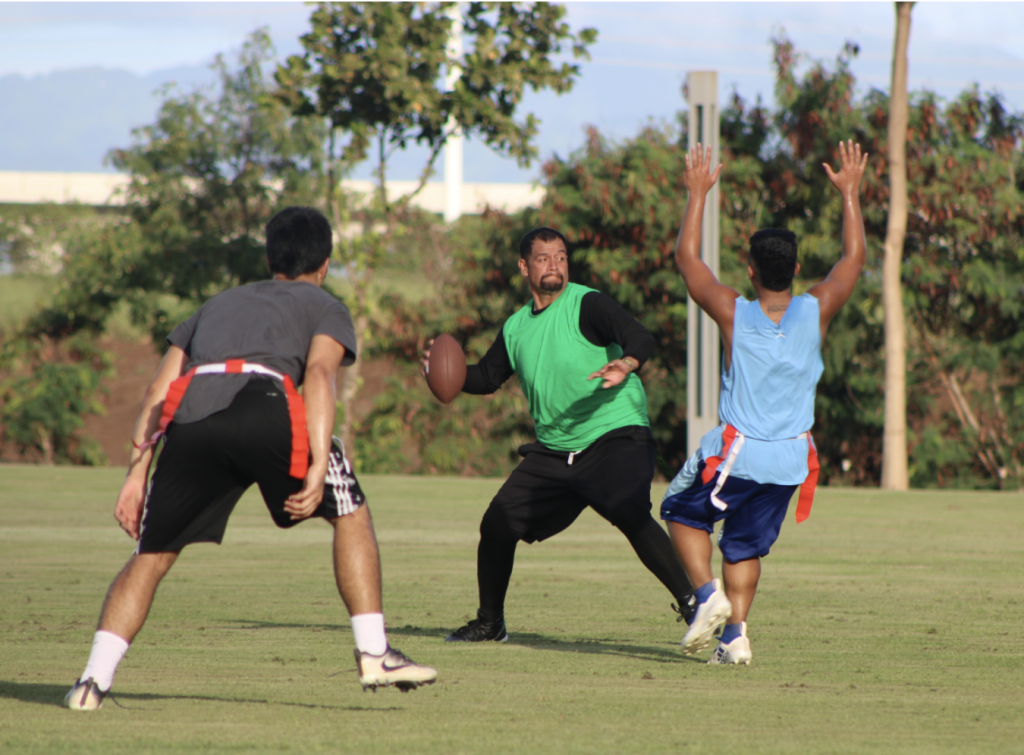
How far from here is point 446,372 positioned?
720 centimetres

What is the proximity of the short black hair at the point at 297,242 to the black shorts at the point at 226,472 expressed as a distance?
1.66 ft

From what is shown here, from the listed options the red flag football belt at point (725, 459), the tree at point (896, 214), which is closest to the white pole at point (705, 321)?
the tree at point (896, 214)

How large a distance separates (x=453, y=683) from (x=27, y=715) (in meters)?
1.72

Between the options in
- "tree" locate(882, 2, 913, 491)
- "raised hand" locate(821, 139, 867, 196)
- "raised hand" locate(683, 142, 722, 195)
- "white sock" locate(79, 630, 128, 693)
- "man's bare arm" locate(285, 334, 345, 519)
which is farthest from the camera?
"tree" locate(882, 2, 913, 491)

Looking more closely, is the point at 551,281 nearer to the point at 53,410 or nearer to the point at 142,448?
the point at 142,448

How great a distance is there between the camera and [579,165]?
26.2 meters

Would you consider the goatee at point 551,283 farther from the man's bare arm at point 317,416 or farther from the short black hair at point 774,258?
the man's bare arm at point 317,416

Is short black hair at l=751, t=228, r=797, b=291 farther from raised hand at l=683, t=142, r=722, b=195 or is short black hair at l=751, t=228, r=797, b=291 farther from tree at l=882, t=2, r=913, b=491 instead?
tree at l=882, t=2, r=913, b=491

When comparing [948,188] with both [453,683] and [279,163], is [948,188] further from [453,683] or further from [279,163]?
[453,683]

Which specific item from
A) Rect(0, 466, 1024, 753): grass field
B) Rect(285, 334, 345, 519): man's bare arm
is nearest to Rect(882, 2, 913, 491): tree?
Rect(0, 466, 1024, 753): grass field

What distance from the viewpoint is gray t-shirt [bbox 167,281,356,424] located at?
484 centimetres

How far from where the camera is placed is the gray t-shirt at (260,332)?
4.84m

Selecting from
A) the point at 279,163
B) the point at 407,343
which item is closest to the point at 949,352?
the point at 407,343

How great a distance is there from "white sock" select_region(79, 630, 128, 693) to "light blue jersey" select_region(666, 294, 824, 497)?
2.76 metres
